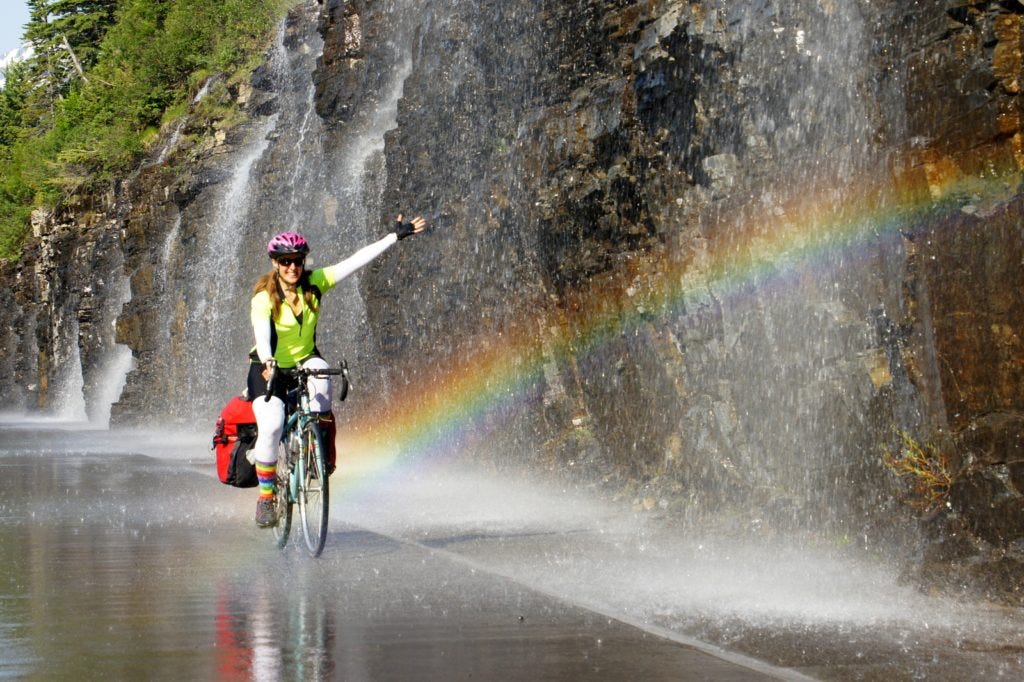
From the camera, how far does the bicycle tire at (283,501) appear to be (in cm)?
1011

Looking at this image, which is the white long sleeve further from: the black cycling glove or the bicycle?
the bicycle

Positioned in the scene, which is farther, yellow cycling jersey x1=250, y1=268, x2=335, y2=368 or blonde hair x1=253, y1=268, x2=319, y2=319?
yellow cycling jersey x1=250, y1=268, x2=335, y2=368

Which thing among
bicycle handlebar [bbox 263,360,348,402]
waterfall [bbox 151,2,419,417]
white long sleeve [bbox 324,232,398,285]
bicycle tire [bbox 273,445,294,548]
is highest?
waterfall [bbox 151,2,419,417]

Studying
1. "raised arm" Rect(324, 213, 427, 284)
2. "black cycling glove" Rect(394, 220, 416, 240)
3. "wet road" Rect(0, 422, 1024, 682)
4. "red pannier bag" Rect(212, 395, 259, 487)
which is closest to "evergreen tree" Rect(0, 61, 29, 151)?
"wet road" Rect(0, 422, 1024, 682)

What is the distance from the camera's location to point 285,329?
9922 millimetres

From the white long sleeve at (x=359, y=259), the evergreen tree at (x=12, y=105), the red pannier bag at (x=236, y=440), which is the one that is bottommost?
the red pannier bag at (x=236, y=440)

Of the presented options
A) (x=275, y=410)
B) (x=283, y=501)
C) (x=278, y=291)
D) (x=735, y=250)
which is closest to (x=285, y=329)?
(x=278, y=291)

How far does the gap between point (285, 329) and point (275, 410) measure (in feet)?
1.82

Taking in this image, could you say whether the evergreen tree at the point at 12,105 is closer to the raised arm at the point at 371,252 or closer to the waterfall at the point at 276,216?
the waterfall at the point at 276,216

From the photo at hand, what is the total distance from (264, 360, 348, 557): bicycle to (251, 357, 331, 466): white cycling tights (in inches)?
2.8

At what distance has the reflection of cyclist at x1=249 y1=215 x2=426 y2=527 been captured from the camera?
9750 mm

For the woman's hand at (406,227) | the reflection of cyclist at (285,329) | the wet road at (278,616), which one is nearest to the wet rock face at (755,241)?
the wet road at (278,616)

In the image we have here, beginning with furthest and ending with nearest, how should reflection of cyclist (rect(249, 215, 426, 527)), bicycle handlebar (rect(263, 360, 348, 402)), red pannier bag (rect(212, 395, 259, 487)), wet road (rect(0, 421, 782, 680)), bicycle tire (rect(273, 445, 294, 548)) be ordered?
red pannier bag (rect(212, 395, 259, 487)) → bicycle tire (rect(273, 445, 294, 548)) → reflection of cyclist (rect(249, 215, 426, 527)) → bicycle handlebar (rect(263, 360, 348, 402)) → wet road (rect(0, 421, 782, 680))

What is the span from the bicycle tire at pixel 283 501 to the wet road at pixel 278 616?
0.19 m
